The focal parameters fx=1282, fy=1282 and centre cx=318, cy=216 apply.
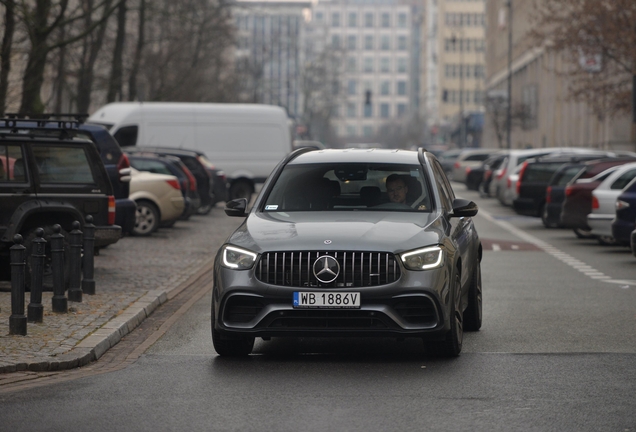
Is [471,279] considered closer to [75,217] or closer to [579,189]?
[75,217]

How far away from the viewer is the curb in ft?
29.4

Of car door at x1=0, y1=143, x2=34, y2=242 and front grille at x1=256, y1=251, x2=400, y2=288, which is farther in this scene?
car door at x1=0, y1=143, x2=34, y2=242

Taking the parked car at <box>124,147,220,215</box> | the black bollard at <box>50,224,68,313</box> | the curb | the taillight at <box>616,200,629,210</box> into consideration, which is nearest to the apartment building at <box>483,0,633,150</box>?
the parked car at <box>124,147,220,215</box>

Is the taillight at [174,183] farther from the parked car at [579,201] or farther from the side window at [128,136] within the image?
the side window at [128,136]

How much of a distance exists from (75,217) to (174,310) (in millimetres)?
2037

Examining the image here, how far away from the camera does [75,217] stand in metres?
14.2

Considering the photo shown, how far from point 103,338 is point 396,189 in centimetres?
259

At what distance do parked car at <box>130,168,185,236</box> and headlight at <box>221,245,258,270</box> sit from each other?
15.4 m

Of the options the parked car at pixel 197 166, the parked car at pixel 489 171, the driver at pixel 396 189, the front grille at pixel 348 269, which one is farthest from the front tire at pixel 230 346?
the parked car at pixel 489 171

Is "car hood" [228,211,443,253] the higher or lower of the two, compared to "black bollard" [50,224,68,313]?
higher

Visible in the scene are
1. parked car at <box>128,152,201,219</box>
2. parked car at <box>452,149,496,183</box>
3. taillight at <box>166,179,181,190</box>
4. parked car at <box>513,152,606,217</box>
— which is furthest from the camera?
parked car at <box>452,149,496,183</box>

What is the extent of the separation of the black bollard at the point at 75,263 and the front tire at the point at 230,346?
321 cm

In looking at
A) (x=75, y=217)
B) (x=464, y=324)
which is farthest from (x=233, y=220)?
(x=464, y=324)

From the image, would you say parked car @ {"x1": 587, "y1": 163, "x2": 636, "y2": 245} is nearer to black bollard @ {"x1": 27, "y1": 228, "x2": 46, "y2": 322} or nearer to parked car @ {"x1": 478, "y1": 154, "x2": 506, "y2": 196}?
black bollard @ {"x1": 27, "y1": 228, "x2": 46, "y2": 322}
